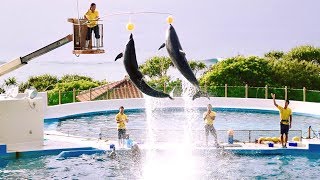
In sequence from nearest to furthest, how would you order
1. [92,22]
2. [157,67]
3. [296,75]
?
[92,22]
[296,75]
[157,67]

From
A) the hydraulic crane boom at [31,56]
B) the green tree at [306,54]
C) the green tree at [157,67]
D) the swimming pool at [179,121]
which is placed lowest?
→ the swimming pool at [179,121]

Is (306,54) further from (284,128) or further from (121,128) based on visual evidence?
(121,128)

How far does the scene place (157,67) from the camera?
1483 inches

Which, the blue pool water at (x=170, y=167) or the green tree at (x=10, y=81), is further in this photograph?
the green tree at (x=10, y=81)

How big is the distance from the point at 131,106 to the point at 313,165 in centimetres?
1291

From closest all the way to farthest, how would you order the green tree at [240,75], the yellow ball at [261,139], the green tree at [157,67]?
the yellow ball at [261,139]
the green tree at [240,75]
the green tree at [157,67]

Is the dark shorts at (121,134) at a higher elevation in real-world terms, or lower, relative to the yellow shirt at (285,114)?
lower

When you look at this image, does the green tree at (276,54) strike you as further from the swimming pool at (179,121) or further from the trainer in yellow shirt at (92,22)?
the trainer in yellow shirt at (92,22)

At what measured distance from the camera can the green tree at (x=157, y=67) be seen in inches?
1470

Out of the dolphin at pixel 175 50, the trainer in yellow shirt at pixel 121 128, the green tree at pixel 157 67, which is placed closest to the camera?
the dolphin at pixel 175 50

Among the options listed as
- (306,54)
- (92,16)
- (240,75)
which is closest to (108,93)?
(240,75)

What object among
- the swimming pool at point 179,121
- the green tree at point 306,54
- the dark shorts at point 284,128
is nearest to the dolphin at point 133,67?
the dark shorts at point 284,128

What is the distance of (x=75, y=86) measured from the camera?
105 feet

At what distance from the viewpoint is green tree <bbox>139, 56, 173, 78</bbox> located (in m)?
37.3
